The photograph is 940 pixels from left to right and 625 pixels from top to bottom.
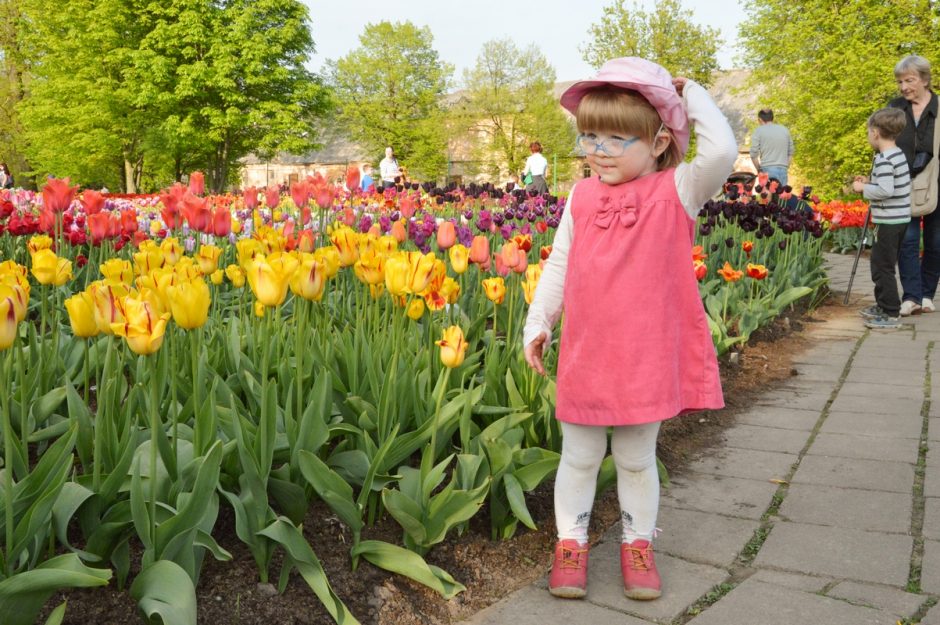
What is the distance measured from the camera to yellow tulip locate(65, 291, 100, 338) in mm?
1985

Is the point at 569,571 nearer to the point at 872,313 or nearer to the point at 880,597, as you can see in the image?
the point at 880,597

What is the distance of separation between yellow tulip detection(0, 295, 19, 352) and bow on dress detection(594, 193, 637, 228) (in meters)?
1.38

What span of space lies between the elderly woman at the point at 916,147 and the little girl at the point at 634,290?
4.66 m

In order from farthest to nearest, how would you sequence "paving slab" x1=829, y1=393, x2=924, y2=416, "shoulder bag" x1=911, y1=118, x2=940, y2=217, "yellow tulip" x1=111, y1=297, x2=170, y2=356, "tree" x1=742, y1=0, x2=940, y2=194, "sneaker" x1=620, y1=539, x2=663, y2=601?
"tree" x1=742, y1=0, x2=940, y2=194 → "shoulder bag" x1=911, y1=118, x2=940, y2=217 → "paving slab" x1=829, y1=393, x2=924, y2=416 → "sneaker" x1=620, y1=539, x2=663, y2=601 → "yellow tulip" x1=111, y1=297, x2=170, y2=356

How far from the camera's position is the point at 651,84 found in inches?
83.6

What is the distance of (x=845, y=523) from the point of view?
277 centimetres

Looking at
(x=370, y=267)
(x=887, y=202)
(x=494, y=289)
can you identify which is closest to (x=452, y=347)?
(x=370, y=267)

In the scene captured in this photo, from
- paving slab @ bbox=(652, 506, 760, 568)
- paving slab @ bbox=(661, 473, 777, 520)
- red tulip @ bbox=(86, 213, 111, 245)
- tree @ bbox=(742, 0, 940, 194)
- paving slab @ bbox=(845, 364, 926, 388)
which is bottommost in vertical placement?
paving slab @ bbox=(652, 506, 760, 568)

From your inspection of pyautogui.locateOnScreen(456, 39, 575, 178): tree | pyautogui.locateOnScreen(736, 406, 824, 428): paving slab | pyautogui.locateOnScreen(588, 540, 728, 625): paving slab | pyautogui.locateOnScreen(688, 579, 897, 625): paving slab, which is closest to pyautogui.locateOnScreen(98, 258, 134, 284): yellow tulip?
pyautogui.locateOnScreen(588, 540, 728, 625): paving slab

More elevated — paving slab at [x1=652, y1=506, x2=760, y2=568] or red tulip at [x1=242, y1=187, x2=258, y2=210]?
red tulip at [x1=242, y1=187, x2=258, y2=210]

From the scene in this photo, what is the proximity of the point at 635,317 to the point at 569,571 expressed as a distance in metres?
0.70

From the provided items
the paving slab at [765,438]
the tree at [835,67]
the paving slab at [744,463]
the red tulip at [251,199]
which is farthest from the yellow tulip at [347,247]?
the tree at [835,67]

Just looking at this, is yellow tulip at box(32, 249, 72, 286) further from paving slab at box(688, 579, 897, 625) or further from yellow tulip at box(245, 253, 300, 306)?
paving slab at box(688, 579, 897, 625)

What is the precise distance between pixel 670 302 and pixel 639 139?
1.41ft
